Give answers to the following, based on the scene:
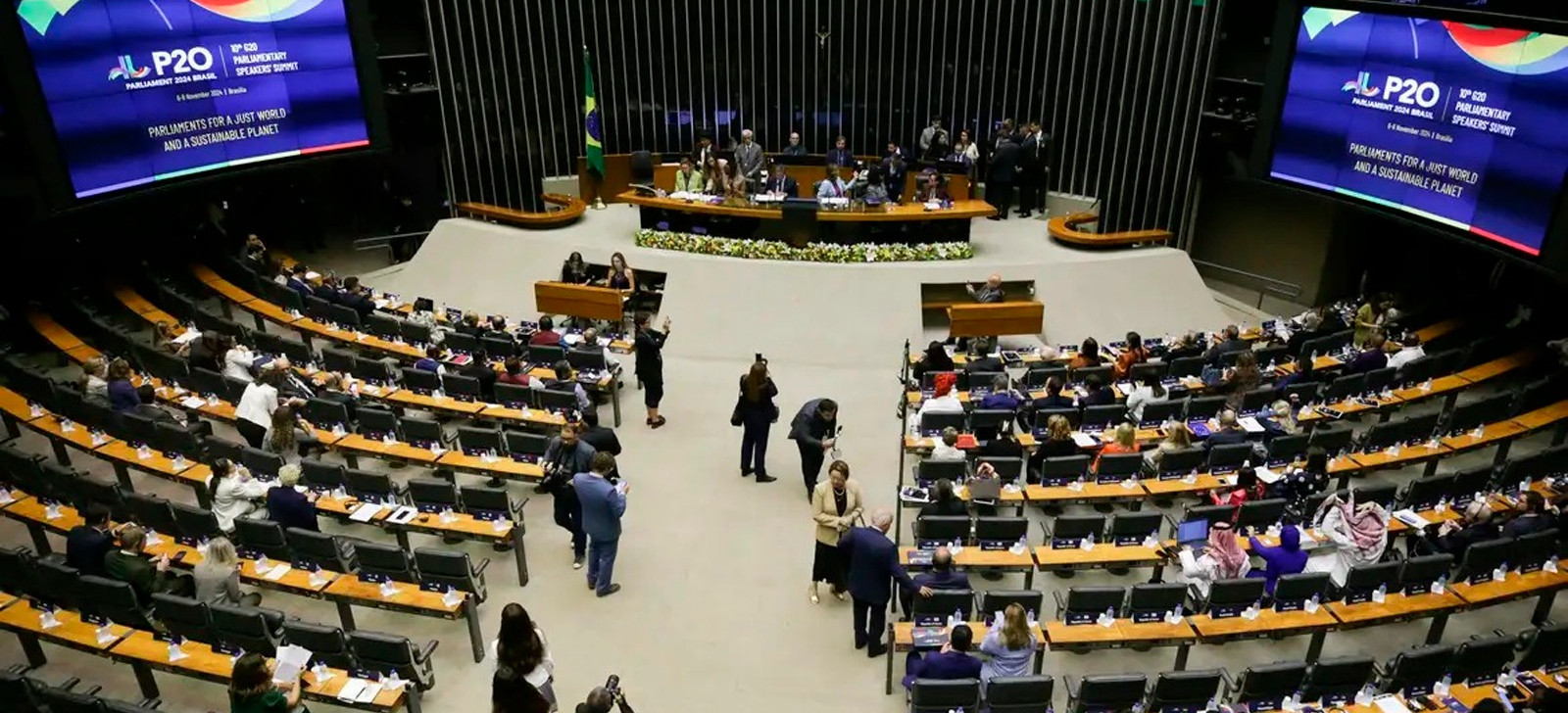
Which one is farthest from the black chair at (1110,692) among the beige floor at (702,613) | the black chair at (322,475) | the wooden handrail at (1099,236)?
the wooden handrail at (1099,236)

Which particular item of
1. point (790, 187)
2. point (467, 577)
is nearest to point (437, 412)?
point (467, 577)

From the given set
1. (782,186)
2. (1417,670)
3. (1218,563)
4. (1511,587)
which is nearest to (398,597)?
(1218,563)

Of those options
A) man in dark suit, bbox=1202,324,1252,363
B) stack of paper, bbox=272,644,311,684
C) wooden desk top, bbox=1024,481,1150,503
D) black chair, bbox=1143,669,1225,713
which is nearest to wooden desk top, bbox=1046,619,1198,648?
black chair, bbox=1143,669,1225,713

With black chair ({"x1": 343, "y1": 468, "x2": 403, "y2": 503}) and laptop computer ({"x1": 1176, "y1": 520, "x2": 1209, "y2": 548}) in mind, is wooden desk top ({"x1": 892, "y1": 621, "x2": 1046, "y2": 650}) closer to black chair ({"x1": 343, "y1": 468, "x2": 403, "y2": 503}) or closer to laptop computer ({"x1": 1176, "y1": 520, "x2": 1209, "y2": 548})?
laptop computer ({"x1": 1176, "y1": 520, "x2": 1209, "y2": 548})

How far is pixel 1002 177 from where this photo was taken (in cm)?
1772

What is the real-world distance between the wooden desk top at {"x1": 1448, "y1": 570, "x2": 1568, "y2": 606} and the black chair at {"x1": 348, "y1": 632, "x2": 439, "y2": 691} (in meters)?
8.24

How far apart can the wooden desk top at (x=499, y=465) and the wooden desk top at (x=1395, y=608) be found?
7019 millimetres

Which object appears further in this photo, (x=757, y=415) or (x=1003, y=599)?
(x=757, y=415)

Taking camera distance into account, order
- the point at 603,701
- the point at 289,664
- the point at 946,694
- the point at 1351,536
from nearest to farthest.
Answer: the point at 603,701 → the point at 289,664 → the point at 946,694 → the point at 1351,536

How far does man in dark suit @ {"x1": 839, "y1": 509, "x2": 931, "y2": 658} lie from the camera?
7566 mm

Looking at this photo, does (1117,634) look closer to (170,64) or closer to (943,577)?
(943,577)

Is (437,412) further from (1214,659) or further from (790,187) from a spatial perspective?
(1214,659)

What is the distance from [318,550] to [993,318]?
9.48 meters

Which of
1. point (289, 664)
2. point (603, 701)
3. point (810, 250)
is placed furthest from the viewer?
point (810, 250)
